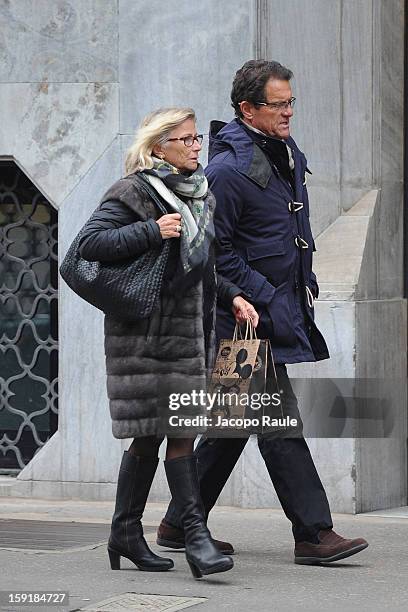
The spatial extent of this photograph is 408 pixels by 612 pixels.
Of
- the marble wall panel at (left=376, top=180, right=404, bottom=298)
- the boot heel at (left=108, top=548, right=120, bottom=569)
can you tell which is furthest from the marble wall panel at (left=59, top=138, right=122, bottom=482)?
the boot heel at (left=108, top=548, right=120, bottom=569)

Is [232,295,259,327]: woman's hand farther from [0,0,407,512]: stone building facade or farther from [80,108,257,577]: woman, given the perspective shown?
[0,0,407,512]: stone building facade

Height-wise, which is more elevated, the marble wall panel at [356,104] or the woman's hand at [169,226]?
the marble wall panel at [356,104]

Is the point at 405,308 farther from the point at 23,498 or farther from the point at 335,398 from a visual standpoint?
the point at 23,498

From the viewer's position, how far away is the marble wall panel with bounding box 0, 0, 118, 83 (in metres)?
7.96

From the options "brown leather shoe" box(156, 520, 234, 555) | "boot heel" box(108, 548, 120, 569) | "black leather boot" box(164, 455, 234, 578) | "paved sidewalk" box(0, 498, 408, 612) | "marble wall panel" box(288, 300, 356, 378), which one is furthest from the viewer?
"marble wall panel" box(288, 300, 356, 378)

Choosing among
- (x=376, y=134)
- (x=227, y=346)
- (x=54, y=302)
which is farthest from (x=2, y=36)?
(x=227, y=346)

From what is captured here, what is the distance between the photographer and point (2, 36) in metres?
8.17

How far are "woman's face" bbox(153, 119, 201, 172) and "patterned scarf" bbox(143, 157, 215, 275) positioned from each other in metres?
0.04

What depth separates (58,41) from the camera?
26.4 feet

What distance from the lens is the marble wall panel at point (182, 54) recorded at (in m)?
7.66

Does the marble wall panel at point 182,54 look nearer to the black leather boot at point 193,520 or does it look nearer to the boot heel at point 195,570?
the black leather boot at point 193,520

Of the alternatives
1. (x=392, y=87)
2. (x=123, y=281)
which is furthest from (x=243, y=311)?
(x=392, y=87)

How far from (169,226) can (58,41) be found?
286cm

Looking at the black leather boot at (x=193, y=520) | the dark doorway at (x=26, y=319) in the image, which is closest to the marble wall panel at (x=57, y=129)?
the dark doorway at (x=26, y=319)
